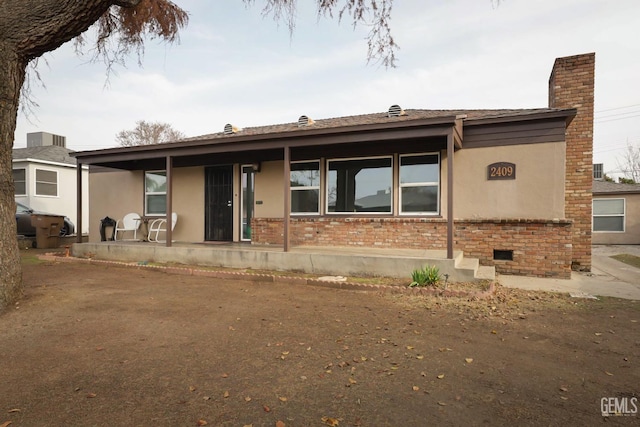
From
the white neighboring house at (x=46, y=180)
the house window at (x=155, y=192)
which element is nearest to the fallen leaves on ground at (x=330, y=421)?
the house window at (x=155, y=192)

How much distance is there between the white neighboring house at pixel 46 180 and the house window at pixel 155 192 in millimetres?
5768

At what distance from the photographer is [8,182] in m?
4.87

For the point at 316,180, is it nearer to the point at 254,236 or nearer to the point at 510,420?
the point at 254,236

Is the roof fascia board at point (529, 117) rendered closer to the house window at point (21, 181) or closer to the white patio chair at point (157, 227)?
the white patio chair at point (157, 227)

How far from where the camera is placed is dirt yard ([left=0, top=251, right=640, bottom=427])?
7.83 ft

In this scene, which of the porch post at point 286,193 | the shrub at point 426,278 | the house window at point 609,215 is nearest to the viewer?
the shrub at point 426,278

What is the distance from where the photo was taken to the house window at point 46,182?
1598cm

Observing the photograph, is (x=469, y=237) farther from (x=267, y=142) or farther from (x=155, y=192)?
(x=155, y=192)

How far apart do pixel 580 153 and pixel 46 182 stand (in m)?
19.8

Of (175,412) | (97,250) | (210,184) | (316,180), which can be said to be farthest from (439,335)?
(97,250)

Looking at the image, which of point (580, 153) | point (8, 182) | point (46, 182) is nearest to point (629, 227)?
point (580, 153)

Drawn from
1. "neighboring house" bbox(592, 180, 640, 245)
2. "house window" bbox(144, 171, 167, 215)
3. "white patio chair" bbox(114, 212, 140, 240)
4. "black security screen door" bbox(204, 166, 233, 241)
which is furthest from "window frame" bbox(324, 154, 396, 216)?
"neighboring house" bbox(592, 180, 640, 245)

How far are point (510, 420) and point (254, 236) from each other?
7.84 metres

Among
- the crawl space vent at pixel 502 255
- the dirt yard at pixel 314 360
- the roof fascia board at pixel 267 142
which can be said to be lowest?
the dirt yard at pixel 314 360
